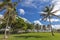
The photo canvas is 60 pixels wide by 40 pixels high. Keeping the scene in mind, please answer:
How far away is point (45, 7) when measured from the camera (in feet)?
163

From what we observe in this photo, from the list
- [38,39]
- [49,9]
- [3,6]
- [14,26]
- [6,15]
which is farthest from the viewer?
[14,26]

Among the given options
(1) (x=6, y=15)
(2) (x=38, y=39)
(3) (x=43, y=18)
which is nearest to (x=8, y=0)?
(1) (x=6, y=15)

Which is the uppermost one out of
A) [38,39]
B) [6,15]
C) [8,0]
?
[8,0]

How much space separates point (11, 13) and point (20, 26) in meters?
30.2

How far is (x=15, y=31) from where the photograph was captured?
65.5 meters

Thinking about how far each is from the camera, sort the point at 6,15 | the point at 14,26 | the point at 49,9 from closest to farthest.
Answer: the point at 6,15, the point at 49,9, the point at 14,26

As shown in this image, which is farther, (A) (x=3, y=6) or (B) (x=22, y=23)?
(B) (x=22, y=23)

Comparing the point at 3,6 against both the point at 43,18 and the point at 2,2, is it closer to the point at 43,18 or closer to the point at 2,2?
the point at 2,2

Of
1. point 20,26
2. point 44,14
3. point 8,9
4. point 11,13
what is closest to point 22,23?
point 20,26

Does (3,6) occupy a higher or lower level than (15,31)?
higher

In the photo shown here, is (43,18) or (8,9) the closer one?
(8,9)

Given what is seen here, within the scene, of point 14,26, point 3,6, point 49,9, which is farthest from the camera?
point 14,26

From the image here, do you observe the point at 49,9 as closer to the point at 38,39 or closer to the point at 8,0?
the point at 38,39

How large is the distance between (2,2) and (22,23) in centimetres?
3429
